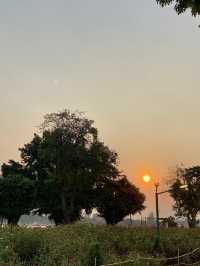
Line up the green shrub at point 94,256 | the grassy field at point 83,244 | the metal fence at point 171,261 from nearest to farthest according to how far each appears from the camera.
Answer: the green shrub at point 94,256
the metal fence at point 171,261
the grassy field at point 83,244

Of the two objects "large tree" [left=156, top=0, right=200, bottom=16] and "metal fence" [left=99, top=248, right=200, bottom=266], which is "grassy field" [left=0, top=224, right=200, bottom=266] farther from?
"large tree" [left=156, top=0, right=200, bottom=16]

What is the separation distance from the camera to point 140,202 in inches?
3816

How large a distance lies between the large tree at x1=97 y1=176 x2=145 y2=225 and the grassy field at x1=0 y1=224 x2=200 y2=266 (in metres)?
27.7

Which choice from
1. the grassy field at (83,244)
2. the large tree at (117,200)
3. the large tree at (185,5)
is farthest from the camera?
the large tree at (117,200)

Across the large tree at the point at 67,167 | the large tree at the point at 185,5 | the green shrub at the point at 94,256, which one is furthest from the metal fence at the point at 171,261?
the large tree at the point at 67,167

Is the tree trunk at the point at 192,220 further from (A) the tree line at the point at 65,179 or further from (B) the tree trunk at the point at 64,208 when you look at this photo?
(B) the tree trunk at the point at 64,208

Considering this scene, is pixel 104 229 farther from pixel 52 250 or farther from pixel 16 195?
pixel 16 195

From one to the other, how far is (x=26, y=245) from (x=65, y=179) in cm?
4402

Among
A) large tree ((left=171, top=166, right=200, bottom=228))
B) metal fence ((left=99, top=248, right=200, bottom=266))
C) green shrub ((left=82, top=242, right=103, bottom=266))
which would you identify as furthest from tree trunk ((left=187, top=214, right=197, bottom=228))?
green shrub ((left=82, top=242, right=103, bottom=266))

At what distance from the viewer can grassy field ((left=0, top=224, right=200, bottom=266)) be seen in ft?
116

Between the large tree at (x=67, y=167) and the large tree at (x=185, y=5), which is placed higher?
the large tree at (x=67, y=167)

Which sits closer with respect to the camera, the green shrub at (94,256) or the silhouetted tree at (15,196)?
the green shrub at (94,256)

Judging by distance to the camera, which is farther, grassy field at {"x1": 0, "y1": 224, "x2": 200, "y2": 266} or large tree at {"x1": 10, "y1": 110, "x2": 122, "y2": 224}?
large tree at {"x1": 10, "y1": 110, "x2": 122, "y2": 224}

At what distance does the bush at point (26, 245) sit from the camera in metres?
38.7
